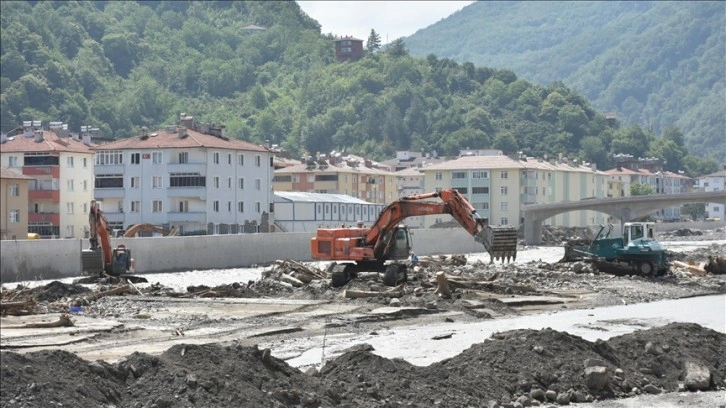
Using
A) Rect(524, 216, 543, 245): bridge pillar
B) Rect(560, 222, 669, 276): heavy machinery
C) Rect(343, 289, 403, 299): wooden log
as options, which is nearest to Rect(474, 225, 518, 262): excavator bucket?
Rect(343, 289, 403, 299): wooden log

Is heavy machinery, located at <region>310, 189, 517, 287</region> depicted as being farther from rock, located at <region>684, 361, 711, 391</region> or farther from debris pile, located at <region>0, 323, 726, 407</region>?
rock, located at <region>684, 361, 711, 391</region>

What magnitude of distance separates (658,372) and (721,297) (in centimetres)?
2423

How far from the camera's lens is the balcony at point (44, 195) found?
107312mm

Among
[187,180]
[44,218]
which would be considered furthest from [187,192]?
[44,218]

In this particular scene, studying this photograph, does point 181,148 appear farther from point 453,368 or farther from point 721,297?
point 453,368

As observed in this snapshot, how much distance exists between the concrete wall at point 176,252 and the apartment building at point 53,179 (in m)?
35.3

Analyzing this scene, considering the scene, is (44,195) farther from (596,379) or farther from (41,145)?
(596,379)

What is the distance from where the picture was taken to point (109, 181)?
10481 centimetres

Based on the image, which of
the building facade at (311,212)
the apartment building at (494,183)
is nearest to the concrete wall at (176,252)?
the building facade at (311,212)

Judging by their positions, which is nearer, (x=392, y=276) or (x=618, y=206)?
(x=392, y=276)

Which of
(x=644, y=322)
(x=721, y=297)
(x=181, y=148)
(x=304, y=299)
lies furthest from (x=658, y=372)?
(x=181, y=148)

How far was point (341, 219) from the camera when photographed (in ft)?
395

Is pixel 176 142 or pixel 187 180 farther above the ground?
pixel 176 142

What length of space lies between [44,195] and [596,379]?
90393mm
